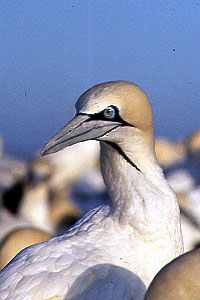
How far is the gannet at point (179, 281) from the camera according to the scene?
134cm

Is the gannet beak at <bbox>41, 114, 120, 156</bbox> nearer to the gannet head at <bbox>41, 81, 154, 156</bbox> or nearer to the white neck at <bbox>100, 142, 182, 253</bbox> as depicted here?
the gannet head at <bbox>41, 81, 154, 156</bbox>

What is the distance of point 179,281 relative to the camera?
1360mm

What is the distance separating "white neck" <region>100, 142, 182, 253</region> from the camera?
7.39 ft

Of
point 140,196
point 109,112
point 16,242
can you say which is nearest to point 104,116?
point 109,112

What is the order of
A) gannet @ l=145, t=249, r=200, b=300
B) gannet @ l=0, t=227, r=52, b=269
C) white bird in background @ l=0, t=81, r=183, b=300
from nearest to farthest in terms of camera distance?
gannet @ l=145, t=249, r=200, b=300
white bird in background @ l=0, t=81, r=183, b=300
gannet @ l=0, t=227, r=52, b=269

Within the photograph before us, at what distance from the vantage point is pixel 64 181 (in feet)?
15.0

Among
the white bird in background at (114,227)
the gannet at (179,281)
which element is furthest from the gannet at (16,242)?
the gannet at (179,281)

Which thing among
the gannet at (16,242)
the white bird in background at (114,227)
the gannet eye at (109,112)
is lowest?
the gannet at (16,242)

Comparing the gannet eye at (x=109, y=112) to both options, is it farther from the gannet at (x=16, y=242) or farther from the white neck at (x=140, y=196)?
the gannet at (x=16, y=242)

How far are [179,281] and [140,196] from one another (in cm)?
93

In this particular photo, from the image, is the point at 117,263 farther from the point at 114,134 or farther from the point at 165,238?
the point at 114,134

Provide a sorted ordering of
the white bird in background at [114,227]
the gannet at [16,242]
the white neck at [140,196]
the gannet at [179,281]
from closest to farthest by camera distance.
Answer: the gannet at [179,281] → the white bird in background at [114,227] → the white neck at [140,196] → the gannet at [16,242]

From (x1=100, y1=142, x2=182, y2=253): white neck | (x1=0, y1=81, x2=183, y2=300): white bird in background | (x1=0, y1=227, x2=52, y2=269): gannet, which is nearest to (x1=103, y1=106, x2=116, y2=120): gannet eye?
(x1=0, y1=81, x2=183, y2=300): white bird in background

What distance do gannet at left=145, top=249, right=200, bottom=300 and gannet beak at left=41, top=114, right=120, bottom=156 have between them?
2.60 feet
